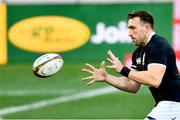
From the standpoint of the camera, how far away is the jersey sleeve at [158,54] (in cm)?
815

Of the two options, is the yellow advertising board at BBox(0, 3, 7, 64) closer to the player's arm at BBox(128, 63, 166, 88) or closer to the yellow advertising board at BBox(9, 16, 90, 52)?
the yellow advertising board at BBox(9, 16, 90, 52)

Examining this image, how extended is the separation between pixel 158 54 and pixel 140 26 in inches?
14.8

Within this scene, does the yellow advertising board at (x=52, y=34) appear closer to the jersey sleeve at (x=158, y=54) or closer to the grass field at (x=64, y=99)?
the grass field at (x=64, y=99)

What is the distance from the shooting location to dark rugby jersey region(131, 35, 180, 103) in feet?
26.9

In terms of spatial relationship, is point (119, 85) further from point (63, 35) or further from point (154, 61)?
point (63, 35)

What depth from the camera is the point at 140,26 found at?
8.28 metres

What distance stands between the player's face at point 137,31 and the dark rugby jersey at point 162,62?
0.12 meters

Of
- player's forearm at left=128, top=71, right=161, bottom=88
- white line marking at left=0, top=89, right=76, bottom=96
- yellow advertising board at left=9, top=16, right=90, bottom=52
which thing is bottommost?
white line marking at left=0, top=89, right=76, bottom=96

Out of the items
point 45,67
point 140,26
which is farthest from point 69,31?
point 140,26

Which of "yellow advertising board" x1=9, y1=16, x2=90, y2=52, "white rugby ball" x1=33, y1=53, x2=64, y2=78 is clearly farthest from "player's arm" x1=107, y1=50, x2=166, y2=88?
"yellow advertising board" x1=9, y1=16, x2=90, y2=52

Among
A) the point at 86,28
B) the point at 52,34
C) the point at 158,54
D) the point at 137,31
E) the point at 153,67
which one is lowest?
the point at 52,34

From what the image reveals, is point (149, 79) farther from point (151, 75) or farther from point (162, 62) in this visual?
point (162, 62)

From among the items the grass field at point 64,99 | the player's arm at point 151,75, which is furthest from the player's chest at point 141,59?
the grass field at point 64,99

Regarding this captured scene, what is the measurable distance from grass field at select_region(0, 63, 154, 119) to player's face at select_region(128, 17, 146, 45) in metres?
4.84
